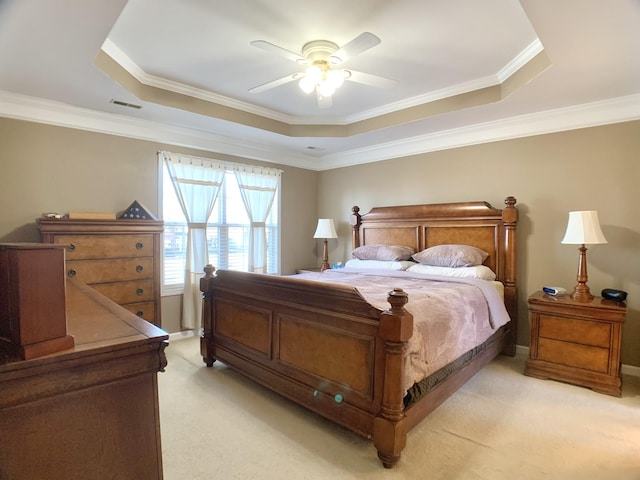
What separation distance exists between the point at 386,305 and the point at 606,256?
2470 mm

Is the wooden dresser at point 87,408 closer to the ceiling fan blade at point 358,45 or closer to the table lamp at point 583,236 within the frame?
the ceiling fan blade at point 358,45

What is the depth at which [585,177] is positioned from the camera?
3.43 meters

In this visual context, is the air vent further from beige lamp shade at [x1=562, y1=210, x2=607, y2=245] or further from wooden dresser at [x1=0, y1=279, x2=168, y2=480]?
beige lamp shade at [x1=562, y1=210, x2=607, y2=245]

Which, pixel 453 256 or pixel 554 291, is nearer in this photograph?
pixel 554 291

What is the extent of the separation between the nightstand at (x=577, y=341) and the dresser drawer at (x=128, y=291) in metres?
→ 3.72

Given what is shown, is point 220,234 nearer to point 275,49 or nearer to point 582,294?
point 275,49

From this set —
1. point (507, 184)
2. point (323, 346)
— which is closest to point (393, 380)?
point (323, 346)

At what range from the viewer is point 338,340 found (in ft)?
7.43

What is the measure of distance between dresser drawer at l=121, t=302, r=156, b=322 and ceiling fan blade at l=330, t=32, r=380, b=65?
294 cm

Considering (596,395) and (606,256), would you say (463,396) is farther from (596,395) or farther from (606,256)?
(606,256)

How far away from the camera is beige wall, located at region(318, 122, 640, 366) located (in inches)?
Result: 127

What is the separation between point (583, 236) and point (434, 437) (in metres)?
2.12

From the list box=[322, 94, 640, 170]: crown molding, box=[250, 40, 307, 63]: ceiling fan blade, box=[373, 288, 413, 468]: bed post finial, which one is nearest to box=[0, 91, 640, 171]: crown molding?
box=[322, 94, 640, 170]: crown molding

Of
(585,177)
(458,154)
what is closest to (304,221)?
(458,154)
